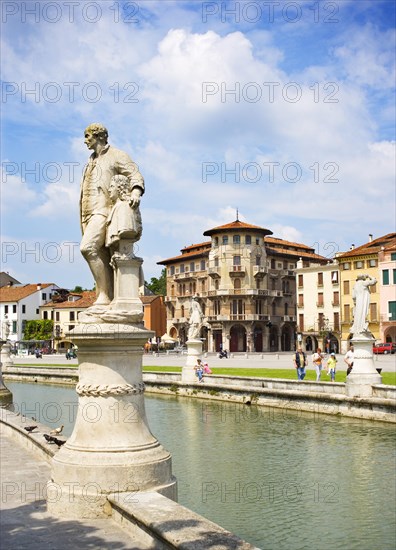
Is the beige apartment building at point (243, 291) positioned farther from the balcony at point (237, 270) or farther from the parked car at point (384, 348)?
the parked car at point (384, 348)

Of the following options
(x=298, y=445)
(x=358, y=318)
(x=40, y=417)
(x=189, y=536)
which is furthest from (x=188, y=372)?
(x=189, y=536)

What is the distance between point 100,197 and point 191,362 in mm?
21886

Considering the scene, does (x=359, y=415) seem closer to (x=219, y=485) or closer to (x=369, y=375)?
(x=369, y=375)

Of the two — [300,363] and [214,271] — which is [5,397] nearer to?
[300,363]

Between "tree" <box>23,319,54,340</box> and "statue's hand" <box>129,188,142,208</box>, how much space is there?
3670 inches

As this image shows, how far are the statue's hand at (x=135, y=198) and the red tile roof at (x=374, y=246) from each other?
66.8 meters

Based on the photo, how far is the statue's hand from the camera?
7.18 metres

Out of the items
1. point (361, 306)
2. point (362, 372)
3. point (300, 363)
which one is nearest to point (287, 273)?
point (300, 363)

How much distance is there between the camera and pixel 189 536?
5047 millimetres

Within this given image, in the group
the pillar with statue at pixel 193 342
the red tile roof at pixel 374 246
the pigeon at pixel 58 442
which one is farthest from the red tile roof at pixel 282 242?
the pigeon at pixel 58 442

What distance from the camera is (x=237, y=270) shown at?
83.7 meters

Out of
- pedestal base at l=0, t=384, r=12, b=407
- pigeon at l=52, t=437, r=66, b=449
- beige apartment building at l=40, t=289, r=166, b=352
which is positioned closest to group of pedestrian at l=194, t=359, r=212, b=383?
pedestal base at l=0, t=384, r=12, b=407

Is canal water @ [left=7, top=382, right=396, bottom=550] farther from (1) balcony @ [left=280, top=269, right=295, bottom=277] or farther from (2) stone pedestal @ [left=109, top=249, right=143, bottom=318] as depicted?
(1) balcony @ [left=280, top=269, right=295, bottom=277]

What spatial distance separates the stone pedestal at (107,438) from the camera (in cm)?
659
